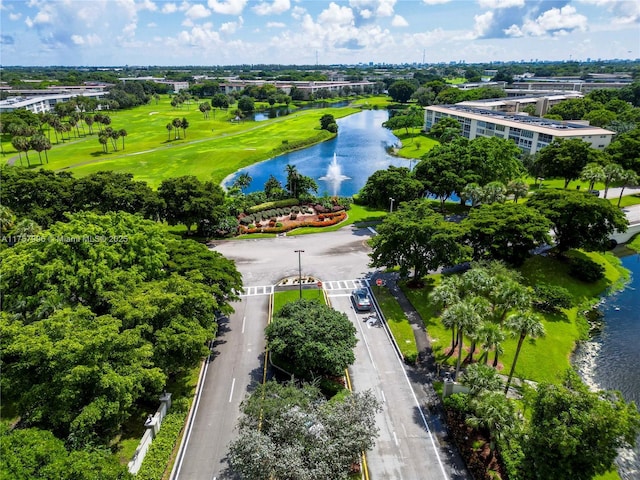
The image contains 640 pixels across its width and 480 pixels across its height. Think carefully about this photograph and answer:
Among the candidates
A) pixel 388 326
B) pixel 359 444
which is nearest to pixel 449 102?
pixel 388 326

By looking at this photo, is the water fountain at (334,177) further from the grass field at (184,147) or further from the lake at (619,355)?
the lake at (619,355)

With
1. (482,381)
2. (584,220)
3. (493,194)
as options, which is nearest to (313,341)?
(482,381)

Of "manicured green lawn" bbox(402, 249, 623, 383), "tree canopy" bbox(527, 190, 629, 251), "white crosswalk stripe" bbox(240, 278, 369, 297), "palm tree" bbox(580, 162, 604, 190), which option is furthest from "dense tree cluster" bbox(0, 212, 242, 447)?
"palm tree" bbox(580, 162, 604, 190)

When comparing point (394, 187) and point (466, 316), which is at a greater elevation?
point (394, 187)

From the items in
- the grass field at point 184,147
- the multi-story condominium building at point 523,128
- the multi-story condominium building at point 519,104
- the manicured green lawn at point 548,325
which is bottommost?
the manicured green lawn at point 548,325

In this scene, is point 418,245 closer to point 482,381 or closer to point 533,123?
point 482,381

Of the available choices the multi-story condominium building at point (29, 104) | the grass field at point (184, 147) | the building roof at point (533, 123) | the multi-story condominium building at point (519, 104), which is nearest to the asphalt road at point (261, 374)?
the grass field at point (184, 147)
